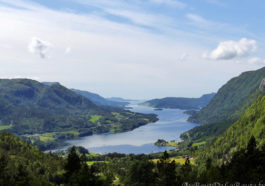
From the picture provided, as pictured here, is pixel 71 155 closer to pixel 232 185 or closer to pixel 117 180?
pixel 232 185

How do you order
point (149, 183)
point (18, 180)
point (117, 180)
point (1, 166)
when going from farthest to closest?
point (117, 180) < point (149, 183) < point (1, 166) < point (18, 180)

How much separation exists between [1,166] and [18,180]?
327 inches

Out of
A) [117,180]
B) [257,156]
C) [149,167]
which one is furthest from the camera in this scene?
[117,180]

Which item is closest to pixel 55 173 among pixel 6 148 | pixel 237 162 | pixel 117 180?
pixel 117 180

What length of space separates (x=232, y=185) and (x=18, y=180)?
49.4 m

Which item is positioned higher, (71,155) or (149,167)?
(71,155)

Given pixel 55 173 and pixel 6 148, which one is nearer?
pixel 55 173

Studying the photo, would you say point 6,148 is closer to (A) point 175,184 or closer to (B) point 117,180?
(B) point 117,180

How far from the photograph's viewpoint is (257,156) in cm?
7362

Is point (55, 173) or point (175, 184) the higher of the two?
point (175, 184)

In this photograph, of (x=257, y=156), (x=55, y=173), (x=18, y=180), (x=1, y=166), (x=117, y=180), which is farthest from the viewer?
(x=117, y=180)

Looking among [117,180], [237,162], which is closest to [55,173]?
[117,180]

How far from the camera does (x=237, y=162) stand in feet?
242

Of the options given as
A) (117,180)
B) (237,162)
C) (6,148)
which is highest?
(237,162)
